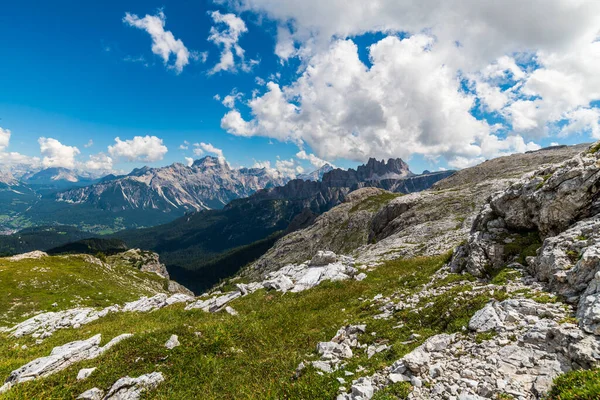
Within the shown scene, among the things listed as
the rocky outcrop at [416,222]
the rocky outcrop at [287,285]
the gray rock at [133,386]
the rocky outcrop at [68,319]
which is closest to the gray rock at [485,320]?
the gray rock at [133,386]

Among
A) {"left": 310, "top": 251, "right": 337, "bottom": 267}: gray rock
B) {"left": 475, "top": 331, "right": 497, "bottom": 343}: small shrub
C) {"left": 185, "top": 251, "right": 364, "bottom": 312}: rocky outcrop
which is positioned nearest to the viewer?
{"left": 475, "top": 331, "right": 497, "bottom": 343}: small shrub

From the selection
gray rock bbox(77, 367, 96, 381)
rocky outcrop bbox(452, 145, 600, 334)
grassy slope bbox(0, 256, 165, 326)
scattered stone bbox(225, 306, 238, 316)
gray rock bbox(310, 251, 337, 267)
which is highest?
rocky outcrop bbox(452, 145, 600, 334)

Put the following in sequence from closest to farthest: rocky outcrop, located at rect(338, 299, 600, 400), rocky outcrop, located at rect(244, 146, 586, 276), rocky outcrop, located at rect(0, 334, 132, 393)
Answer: rocky outcrop, located at rect(338, 299, 600, 400), rocky outcrop, located at rect(0, 334, 132, 393), rocky outcrop, located at rect(244, 146, 586, 276)

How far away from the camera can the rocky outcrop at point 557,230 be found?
1195 centimetres

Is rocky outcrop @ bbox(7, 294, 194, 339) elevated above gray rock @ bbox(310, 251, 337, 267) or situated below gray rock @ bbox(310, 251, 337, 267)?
below

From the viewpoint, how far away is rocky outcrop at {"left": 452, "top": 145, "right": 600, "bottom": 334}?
1195 centimetres

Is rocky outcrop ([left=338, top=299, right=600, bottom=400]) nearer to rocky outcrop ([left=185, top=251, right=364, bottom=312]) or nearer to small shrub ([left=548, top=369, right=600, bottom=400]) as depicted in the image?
small shrub ([left=548, top=369, right=600, bottom=400])

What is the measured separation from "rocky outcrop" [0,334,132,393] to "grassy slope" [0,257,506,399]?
5.13ft

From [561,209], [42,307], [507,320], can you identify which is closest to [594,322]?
[507,320]

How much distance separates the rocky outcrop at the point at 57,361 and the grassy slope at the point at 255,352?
156 centimetres

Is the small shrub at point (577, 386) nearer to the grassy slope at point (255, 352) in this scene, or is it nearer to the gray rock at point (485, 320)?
the gray rock at point (485, 320)

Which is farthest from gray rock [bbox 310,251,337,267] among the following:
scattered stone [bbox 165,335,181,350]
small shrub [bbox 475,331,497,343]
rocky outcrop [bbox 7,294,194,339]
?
small shrub [bbox 475,331,497,343]

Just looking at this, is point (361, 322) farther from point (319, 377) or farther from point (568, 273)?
point (568, 273)

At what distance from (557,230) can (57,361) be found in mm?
33608
